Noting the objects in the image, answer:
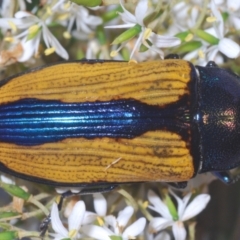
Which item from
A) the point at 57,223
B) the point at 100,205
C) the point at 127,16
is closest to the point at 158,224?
the point at 100,205

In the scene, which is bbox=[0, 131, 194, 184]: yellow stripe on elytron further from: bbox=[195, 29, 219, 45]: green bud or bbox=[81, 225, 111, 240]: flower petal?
bbox=[195, 29, 219, 45]: green bud

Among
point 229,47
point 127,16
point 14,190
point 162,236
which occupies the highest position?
point 127,16

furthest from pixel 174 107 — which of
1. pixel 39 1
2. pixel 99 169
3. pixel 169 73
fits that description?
pixel 39 1

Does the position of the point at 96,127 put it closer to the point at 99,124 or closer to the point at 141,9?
the point at 99,124

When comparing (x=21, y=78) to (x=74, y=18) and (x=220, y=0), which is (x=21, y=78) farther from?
(x=220, y=0)

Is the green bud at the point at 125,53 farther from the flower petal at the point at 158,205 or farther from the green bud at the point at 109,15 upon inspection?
the flower petal at the point at 158,205

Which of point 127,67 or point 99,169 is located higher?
point 127,67
